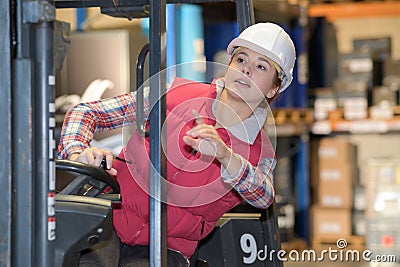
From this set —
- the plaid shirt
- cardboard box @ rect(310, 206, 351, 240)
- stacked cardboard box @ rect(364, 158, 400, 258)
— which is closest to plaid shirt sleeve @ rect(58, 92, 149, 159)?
the plaid shirt

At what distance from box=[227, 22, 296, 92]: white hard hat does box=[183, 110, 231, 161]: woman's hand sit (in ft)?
1.57

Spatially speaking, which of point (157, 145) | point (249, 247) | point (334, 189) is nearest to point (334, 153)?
point (334, 189)

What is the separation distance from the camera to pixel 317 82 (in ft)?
30.7

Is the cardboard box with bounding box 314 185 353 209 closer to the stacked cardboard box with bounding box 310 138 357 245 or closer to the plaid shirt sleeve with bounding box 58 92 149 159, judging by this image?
the stacked cardboard box with bounding box 310 138 357 245

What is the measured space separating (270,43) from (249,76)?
140 millimetres

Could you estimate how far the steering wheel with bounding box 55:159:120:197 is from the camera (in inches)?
109

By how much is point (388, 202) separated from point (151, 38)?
5.68m

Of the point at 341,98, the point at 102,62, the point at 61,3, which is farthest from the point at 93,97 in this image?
the point at 341,98

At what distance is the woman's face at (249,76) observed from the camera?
303 cm

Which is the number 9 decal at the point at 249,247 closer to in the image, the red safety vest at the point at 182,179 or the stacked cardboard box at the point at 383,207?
the red safety vest at the point at 182,179

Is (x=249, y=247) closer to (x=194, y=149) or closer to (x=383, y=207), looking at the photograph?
(x=194, y=149)

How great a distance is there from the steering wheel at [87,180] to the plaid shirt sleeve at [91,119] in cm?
11

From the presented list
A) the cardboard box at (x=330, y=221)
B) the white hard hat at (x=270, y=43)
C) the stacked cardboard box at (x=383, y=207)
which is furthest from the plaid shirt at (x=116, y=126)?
the cardboard box at (x=330, y=221)

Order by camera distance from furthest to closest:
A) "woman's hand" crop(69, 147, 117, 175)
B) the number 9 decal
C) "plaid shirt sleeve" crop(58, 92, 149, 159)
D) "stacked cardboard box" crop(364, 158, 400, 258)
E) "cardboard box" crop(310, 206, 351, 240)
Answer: "cardboard box" crop(310, 206, 351, 240) → "stacked cardboard box" crop(364, 158, 400, 258) → the number 9 decal → "plaid shirt sleeve" crop(58, 92, 149, 159) → "woman's hand" crop(69, 147, 117, 175)
